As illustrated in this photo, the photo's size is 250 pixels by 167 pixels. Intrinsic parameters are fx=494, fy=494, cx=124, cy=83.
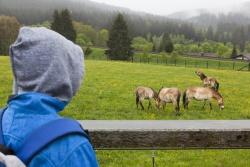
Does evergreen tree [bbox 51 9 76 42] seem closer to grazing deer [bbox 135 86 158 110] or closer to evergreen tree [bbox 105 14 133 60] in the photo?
evergreen tree [bbox 105 14 133 60]

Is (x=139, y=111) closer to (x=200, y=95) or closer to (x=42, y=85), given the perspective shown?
(x=200, y=95)

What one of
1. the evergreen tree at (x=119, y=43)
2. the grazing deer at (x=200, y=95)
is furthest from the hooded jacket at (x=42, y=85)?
the evergreen tree at (x=119, y=43)

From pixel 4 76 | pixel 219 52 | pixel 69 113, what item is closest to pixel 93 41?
pixel 219 52

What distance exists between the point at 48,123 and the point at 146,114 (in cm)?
1130

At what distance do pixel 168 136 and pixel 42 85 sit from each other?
83.4 inches

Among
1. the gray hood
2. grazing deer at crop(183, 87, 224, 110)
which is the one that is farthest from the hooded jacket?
grazing deer at crop(183, 87, 224, 110)

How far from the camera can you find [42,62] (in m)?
1.84

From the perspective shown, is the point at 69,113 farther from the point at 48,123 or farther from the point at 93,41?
the point at 93,41

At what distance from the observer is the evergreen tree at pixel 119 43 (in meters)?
77.4

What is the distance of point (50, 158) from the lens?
167 cm

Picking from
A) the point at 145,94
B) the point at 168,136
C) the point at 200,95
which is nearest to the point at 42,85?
the point at 168,136

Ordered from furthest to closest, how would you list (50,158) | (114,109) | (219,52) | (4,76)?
(219,52), (4,76), (114,109), (50,158)

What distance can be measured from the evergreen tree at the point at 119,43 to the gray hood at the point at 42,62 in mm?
75024

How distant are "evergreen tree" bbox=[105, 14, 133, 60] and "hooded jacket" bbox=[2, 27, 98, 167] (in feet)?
246
